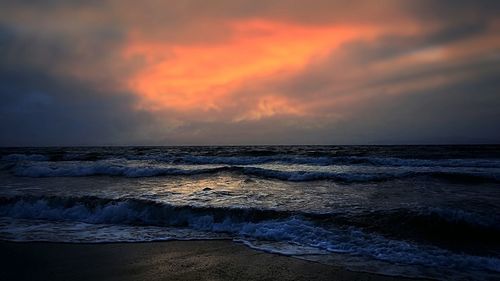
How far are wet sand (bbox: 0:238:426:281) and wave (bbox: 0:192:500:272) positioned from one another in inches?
32.8

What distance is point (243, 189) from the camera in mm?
14070

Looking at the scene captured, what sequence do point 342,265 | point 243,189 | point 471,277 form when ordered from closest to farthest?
point 471,277, point 342,265, point 243,189

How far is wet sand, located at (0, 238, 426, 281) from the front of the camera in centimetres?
554

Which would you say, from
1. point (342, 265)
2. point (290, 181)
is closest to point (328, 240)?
point (342, 265)

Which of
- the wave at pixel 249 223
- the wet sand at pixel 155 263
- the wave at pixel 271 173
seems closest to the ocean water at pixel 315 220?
the wave at pixel 249 223

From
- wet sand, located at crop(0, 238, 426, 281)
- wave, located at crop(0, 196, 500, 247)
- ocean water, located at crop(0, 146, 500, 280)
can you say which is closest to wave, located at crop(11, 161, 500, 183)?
ocean water, located at crop(0, 146, 500, 280)

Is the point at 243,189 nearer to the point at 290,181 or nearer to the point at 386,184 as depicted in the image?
the point at 290,181

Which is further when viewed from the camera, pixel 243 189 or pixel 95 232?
pixel 243 189

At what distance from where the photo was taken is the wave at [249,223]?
20.8 feet

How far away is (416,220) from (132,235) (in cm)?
636

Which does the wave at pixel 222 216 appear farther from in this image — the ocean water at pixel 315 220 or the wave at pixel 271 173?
the wave at pixel 271 173

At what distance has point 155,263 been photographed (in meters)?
6.19

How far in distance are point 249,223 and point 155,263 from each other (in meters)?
2.95

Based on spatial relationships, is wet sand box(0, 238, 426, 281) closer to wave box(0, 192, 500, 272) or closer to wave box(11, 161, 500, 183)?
wave box(0, 192, 500, 272)
